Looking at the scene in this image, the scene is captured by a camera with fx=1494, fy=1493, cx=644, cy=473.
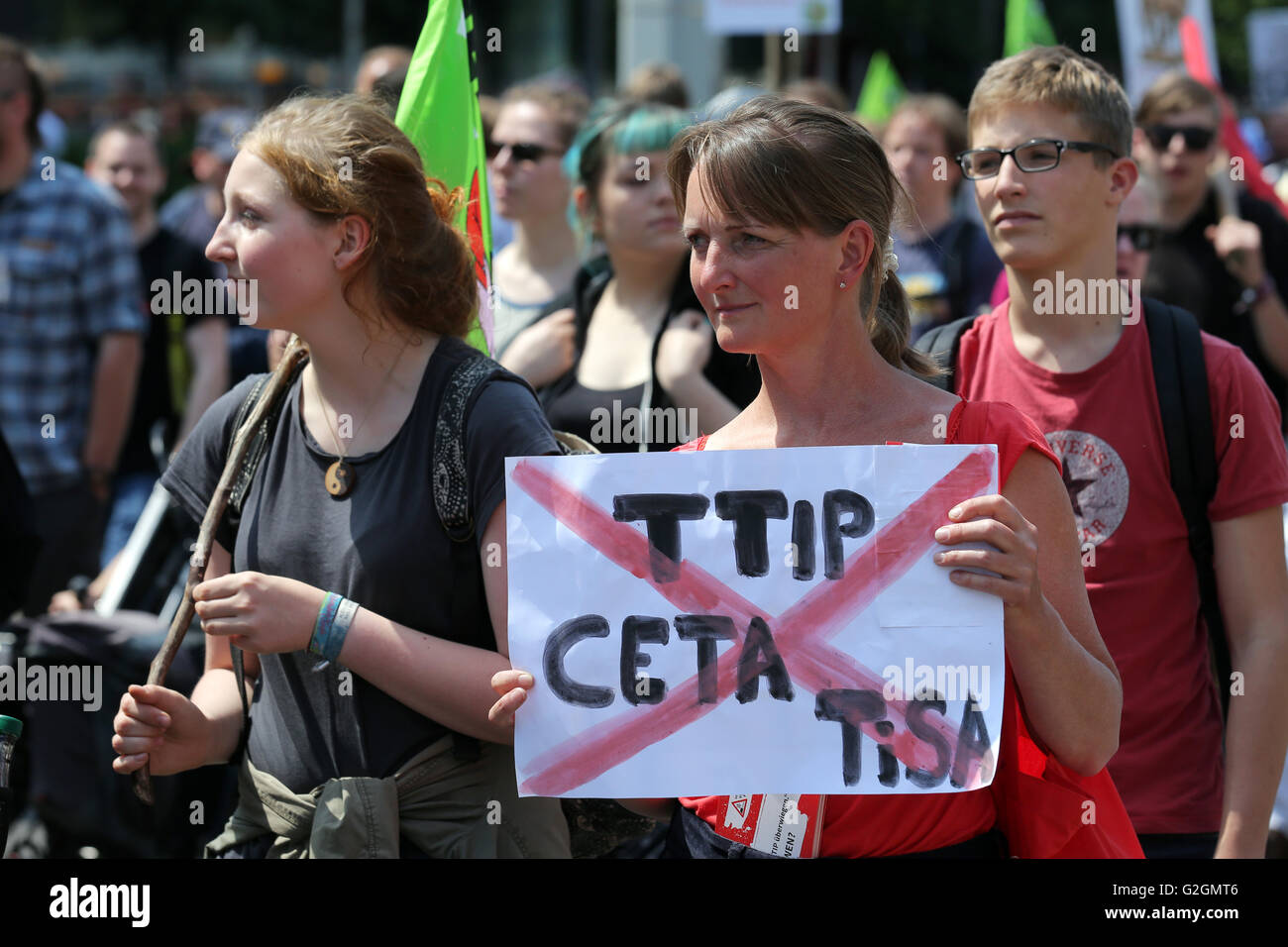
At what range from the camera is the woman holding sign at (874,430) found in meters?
2.15

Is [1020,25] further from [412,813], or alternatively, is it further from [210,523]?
[412,813]

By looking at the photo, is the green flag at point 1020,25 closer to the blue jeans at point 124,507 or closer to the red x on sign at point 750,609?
the blue jeans at point 124,507

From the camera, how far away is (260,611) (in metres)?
2.45

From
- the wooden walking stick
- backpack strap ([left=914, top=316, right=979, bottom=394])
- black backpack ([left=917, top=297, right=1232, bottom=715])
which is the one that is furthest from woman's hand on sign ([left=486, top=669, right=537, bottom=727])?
backpack strap ([left=914, top=316, right=979, bottom=394])

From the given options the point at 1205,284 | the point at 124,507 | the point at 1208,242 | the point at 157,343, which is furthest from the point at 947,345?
the point at 157,343

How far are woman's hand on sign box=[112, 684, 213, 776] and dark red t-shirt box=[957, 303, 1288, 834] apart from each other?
1696 mm

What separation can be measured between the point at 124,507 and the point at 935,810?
488 cm

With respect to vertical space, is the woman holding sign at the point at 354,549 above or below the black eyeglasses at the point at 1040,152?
below

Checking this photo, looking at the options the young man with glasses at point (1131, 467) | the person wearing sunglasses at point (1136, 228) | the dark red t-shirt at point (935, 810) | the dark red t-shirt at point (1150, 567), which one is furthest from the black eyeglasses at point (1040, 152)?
the dark red t-shirt at point (935, 810)

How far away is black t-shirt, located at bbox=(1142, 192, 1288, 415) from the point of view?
502 centimetres

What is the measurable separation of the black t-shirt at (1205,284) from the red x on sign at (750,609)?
3022 mm
